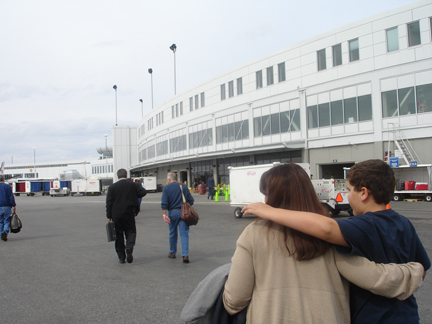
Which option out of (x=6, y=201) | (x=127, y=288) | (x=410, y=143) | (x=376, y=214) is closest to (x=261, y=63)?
(x=410, y=143)

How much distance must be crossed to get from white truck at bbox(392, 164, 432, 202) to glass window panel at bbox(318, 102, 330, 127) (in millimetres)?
6744

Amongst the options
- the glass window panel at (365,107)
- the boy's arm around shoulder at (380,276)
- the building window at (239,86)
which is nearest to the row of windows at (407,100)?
the glass window panel at (365,107)

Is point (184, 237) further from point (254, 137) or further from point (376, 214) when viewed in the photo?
point (254, 137)

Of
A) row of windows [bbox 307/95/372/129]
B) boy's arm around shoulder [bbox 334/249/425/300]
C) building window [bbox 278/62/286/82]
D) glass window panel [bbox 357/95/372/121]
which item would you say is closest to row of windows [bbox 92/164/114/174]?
building window [bbox 278/62/286/82]

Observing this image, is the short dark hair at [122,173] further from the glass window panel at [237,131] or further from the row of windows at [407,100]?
the glass window panel at [237,131]

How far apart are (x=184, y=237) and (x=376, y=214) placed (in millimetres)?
5465

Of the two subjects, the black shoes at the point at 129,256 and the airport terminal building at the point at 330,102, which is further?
the airport terminal building at the point at 330,102

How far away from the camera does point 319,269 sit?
1.83 metres

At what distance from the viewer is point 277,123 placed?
32.8 metres

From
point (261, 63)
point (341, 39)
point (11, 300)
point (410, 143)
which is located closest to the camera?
point (11, 300)

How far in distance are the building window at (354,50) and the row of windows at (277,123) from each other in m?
6.05

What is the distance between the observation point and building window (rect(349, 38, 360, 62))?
89.2 ft

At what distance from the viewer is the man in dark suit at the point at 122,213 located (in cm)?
700

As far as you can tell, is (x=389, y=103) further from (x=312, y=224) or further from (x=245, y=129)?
(x=312, y=224)
